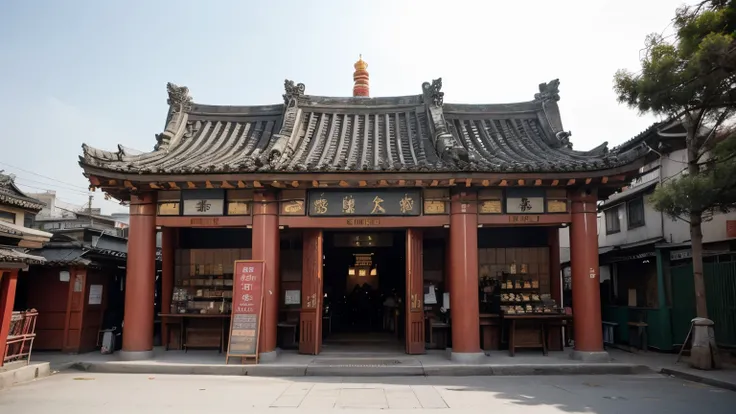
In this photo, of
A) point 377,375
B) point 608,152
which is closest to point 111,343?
point 377,375

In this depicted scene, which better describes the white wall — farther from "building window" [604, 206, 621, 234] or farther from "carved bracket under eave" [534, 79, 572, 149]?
"carved bracket under eave" [534, 79, 572, 149]

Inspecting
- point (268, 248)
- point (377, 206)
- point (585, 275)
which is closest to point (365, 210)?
point (377, 206)

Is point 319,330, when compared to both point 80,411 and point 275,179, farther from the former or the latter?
point 80,411

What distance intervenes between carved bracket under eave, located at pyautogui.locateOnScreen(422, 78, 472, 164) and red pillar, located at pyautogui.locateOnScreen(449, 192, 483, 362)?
103cm

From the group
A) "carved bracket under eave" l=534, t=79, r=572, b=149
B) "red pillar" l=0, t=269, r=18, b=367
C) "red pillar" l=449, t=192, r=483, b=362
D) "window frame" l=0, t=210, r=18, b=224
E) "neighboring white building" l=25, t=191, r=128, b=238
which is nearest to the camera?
"red pillar" l=0, t=269, r=18, b=367

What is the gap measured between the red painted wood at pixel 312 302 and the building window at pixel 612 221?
44.0 ft

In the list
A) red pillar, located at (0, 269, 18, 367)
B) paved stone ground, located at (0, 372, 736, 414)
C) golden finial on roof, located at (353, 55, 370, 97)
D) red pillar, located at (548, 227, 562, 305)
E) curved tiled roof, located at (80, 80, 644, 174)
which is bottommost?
paved stone ground, located at (0, 372, 736, 414)

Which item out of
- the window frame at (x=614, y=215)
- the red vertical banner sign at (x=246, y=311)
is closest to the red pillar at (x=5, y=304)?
the red vertical banner sign at (x=246, y=311)

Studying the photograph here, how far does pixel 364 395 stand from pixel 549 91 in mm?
11347

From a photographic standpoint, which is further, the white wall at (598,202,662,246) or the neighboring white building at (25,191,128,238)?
the neighboring white building at (25,191,128,238)

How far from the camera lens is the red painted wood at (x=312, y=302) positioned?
1386 cm

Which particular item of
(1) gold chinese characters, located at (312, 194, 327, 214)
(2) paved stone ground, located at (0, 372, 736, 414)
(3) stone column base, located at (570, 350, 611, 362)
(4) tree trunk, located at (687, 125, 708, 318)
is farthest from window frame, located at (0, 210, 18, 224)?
(4) tree trunk, located at (687, 125, 708, 318)

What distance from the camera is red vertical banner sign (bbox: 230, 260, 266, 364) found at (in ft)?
41.7

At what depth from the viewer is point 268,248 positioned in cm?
1339
